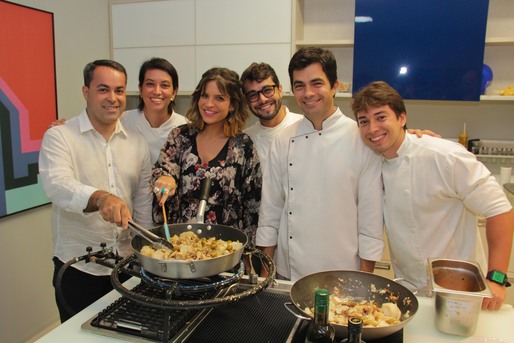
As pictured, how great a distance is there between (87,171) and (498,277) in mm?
1541

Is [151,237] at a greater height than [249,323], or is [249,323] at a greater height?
[151,237]

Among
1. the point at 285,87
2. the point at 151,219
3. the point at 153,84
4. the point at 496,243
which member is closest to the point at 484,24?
the point at 285,87

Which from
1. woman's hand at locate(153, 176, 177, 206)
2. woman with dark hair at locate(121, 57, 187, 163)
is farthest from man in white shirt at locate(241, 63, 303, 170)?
woman's hand at locate(153, 176, 177, 206)

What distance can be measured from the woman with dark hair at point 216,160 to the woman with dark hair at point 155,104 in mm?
282

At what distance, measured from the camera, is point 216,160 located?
182 centimetres

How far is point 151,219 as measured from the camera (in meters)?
1.98

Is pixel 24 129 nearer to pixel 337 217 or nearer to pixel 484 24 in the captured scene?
pixel 337 217

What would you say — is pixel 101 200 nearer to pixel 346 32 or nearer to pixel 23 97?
pixel 23 97

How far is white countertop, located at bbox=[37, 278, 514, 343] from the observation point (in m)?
1.03

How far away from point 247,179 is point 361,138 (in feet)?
1.70

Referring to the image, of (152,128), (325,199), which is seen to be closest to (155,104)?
(152,128)

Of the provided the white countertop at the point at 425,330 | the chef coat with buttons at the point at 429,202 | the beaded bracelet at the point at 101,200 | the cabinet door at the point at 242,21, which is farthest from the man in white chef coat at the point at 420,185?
the cabinet door at the point at 242,21

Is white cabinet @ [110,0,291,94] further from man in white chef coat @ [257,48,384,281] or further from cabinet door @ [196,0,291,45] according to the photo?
man in white chef coat @ [257,48,384,281]

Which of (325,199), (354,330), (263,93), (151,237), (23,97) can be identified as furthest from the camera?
(23,97)
